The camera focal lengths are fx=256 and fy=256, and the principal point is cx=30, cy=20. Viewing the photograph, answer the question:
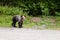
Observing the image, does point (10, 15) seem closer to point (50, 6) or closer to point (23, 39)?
point (50, 6)

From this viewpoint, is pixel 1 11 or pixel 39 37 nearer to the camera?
pixel 39 37

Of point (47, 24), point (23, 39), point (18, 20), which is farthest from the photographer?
point (47, 24)

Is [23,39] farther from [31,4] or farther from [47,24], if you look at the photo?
[31,4]

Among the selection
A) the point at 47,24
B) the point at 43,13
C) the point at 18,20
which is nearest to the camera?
the point at 18,20

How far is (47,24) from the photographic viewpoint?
1570cm

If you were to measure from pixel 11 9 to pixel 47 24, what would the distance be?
140 inches

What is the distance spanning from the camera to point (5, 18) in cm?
1652

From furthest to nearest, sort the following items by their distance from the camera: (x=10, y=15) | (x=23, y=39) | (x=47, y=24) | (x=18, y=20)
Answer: (x=10, y=15)
(x=47, y=24)
(x=18, y=20)
(x=23, y=39)

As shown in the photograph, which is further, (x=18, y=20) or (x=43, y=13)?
(x=43, y=13)

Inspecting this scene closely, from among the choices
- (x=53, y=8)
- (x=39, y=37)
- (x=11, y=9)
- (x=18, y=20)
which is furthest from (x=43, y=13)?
(x=39, y=37)

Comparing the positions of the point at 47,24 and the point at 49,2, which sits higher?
the point at 49,2

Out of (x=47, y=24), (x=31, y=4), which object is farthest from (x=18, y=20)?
(x=31, y=4)

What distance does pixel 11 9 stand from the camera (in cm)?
1812

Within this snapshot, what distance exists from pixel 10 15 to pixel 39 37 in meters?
6.83
